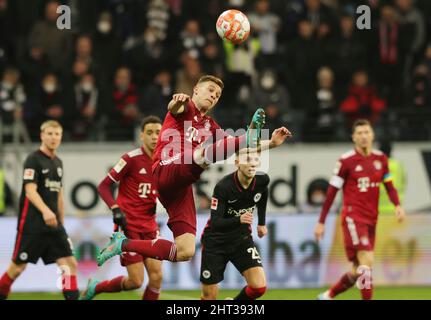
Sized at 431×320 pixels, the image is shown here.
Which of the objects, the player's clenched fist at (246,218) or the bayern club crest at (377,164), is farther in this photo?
the bayern club crest at (377,164)

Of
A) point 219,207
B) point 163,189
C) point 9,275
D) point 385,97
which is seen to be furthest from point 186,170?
point 385,97

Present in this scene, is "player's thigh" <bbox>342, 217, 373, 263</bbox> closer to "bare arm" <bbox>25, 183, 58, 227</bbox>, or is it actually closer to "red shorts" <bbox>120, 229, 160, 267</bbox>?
"red shorts" <bbox>120, 229, 160, 267</bbox>

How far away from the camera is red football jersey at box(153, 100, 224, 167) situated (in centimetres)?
993

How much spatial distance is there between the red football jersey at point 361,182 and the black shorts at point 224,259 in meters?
1.93

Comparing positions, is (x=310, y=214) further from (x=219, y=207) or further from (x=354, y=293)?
(x=219, y=207)

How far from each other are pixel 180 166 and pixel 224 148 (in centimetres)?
64

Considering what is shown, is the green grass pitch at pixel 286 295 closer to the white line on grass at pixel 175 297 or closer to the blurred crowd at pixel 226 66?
the white line on grass at pixel 175 297

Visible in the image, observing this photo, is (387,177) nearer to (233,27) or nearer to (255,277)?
(255,277)

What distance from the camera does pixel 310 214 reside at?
14250mm

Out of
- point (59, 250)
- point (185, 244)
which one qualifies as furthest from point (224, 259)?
point (59, 250)

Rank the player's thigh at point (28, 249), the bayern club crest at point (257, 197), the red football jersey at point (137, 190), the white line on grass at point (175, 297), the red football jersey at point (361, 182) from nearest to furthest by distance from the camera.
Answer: the bayern club crest at point (257, 197) → the red football jersey at point (137, 190) → the player's thigh at point (28, 249) → the red football jersey at point (361, 182) → the white line on grass at point (175, 297)

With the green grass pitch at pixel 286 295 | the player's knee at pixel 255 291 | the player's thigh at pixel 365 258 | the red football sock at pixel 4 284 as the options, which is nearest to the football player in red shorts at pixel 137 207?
the red football sock at pixel 4 284

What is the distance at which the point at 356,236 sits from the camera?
12.0 metres

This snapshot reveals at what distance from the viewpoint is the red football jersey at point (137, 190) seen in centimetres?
1116
